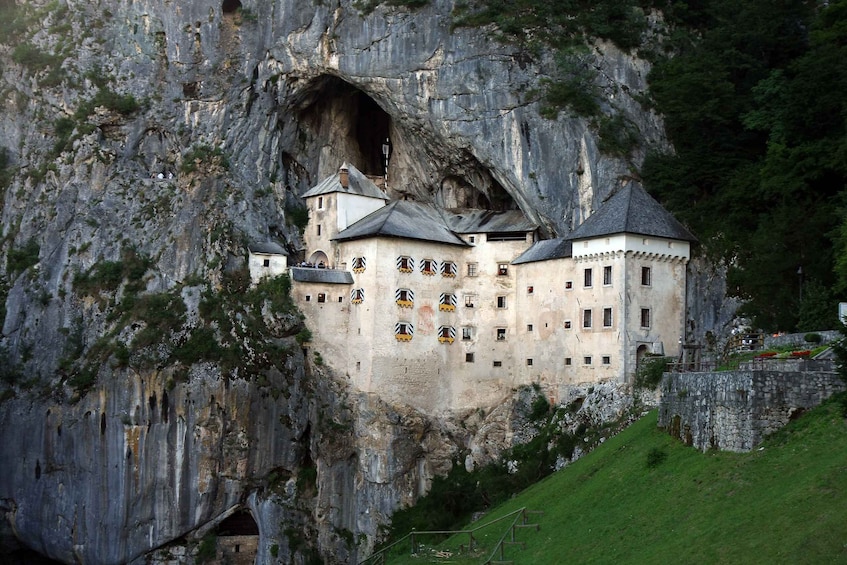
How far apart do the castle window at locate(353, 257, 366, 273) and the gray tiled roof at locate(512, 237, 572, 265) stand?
8553 mm

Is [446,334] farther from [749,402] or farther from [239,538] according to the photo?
[749,402]

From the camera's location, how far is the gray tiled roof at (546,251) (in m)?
70.1

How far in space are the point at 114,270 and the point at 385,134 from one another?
1959cm

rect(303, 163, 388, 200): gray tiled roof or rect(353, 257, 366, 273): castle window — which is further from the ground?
rect(303, 163, 388, 200): gray tiled roof

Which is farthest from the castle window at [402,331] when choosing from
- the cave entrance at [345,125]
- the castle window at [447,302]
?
the cave entrance at [345,125]

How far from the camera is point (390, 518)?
72.1 meters

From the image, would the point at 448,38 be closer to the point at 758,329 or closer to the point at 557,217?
the point at 557,217

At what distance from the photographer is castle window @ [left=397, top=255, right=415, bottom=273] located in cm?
7281

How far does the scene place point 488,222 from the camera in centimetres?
7575

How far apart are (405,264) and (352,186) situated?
745 cm

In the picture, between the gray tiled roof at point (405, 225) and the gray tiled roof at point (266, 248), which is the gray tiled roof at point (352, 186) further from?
the gray tiled roof at point (266, 248)

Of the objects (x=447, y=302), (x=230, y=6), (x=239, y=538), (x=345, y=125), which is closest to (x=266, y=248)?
(x=447, y=302)

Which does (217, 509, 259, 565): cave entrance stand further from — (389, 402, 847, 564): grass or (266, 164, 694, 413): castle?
(389, 402, 847, 564): grass

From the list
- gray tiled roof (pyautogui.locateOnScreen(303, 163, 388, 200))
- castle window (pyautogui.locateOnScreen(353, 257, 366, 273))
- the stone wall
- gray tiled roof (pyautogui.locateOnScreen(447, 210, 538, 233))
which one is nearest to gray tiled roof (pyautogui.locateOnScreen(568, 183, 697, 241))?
gray tiled roof (pyautogui.locateOnScreen(447, 210, 538, 233))
